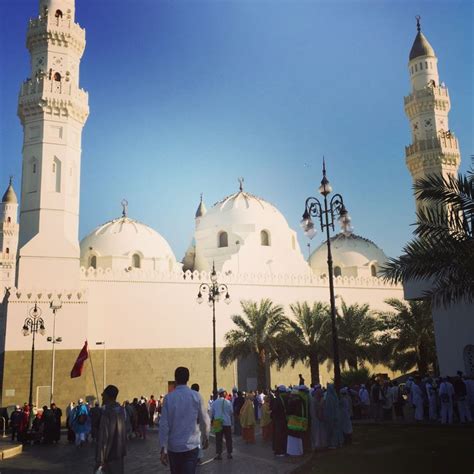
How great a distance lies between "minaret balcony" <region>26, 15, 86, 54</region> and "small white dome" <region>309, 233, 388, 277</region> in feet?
68.8

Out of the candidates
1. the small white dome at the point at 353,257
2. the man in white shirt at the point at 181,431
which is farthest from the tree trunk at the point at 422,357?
the man in white shirt at the point at 181,431

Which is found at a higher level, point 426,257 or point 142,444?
point 426,257

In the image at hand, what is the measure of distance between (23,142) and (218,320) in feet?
41.0

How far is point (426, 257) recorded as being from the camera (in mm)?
11711

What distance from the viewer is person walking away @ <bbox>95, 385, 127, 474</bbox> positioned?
16.6 ft

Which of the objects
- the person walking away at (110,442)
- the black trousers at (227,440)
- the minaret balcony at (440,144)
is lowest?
the black trousers at (227,440)

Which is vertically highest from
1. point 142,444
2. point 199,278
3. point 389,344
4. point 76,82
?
point 76,82

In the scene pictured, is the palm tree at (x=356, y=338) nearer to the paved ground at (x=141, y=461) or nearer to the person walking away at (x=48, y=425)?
the paved ground at (x=141, y=461)

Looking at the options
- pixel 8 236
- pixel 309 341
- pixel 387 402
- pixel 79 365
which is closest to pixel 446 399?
pixel 387 402

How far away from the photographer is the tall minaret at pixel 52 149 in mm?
22891

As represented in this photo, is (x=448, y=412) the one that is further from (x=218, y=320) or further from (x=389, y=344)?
(x=218, y=320)

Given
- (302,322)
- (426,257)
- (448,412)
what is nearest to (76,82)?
(302,322)

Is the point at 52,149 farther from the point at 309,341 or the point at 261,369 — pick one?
the point at 309,341

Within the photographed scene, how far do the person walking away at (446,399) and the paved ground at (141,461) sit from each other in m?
4.06
